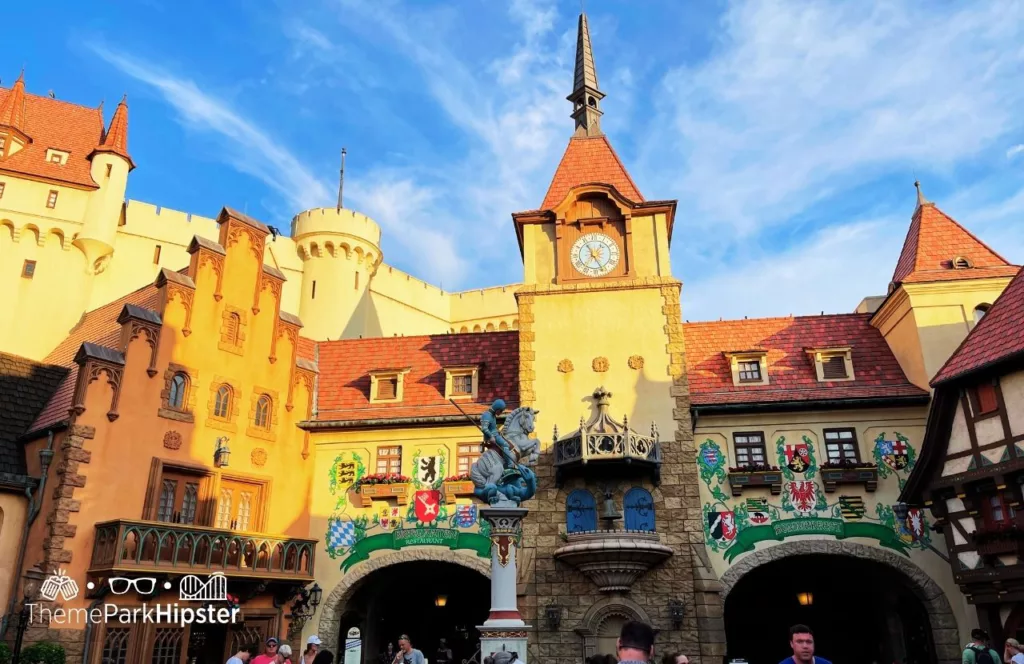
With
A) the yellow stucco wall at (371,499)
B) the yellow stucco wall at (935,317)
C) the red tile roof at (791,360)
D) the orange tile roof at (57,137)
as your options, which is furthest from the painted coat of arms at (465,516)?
the orange tile roof at (57,137)

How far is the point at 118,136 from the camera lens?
3438cm

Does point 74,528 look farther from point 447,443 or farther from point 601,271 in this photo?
point 601,271

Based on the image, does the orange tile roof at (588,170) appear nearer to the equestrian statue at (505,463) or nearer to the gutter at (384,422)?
the gutter at (384,422)

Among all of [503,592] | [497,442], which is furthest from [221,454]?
[503,592]

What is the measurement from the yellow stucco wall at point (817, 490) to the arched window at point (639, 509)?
1.52 metres

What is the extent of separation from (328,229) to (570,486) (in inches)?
1130

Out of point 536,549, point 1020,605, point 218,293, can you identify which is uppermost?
point 218,293

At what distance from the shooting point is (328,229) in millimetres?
46031

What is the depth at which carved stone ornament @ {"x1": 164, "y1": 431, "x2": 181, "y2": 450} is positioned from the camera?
20.8 metres

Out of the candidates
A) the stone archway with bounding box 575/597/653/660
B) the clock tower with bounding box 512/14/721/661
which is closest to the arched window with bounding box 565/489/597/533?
the clock tower with bounding box 512/14/721/661

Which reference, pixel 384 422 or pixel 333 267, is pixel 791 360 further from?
pixel 333 267

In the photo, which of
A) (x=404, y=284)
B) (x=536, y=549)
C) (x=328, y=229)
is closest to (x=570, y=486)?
(x=536, y=549)

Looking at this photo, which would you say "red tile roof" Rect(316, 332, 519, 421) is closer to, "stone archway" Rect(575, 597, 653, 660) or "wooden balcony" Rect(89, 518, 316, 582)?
"wooden balcony" Rect(89, 518, 316, 582)

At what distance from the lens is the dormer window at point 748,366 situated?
23828 millimetres
